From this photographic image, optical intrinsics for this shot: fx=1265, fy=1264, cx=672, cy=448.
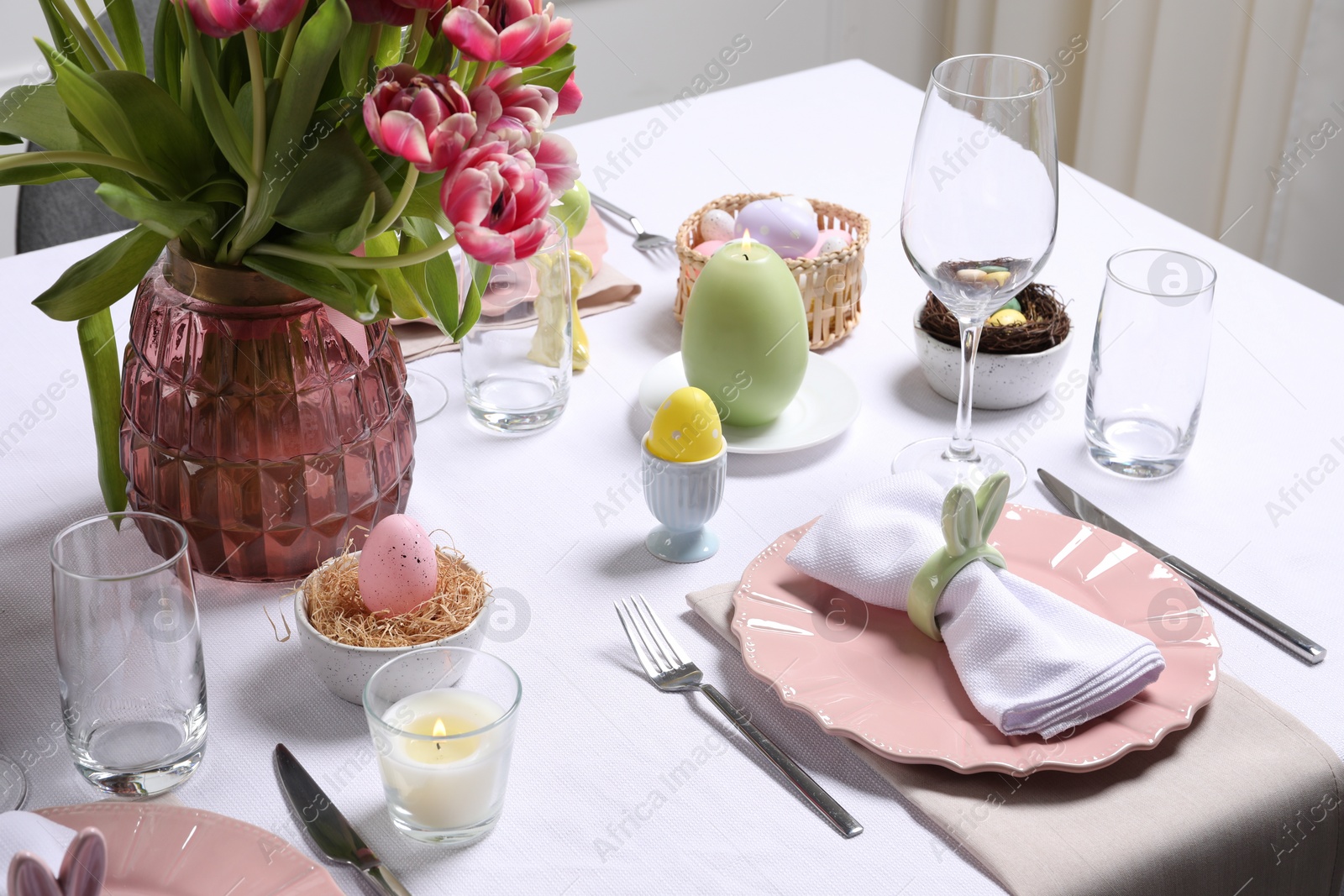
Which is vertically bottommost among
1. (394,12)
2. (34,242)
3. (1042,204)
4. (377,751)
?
(34,242)

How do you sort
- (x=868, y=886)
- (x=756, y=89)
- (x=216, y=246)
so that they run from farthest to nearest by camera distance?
(x=756, y=89), (x=216, y=246), (x=868, y=886)

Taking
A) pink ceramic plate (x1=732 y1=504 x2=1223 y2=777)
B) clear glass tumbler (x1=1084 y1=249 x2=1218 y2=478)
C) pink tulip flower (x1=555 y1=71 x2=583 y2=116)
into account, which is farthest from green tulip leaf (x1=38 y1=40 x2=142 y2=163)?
clear glass tumbler (x1=1084 y1=249 x2=1218 y2=478)

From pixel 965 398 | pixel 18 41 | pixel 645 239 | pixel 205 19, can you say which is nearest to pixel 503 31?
pixel 205 19

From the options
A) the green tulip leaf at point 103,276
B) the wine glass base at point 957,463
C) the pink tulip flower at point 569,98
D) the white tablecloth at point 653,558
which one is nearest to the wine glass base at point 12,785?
the white tablecloth at point 653,558

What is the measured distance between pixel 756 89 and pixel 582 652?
104 cm

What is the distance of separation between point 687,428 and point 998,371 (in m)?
0.31

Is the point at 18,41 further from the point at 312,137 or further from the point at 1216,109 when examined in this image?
the point at 1216,109

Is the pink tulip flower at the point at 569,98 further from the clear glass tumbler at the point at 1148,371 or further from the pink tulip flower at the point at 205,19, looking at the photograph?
the clear glass tumbler at the point at 1148,371

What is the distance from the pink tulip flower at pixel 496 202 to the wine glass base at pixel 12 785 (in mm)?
372

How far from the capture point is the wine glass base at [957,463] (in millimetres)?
944

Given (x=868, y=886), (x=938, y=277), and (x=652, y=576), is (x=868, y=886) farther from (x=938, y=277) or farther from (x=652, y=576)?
(x=938, y=277)

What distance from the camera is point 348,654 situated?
71cm

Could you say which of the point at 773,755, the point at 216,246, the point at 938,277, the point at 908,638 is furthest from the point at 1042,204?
the point at 216,246

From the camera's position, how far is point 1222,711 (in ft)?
2.33
